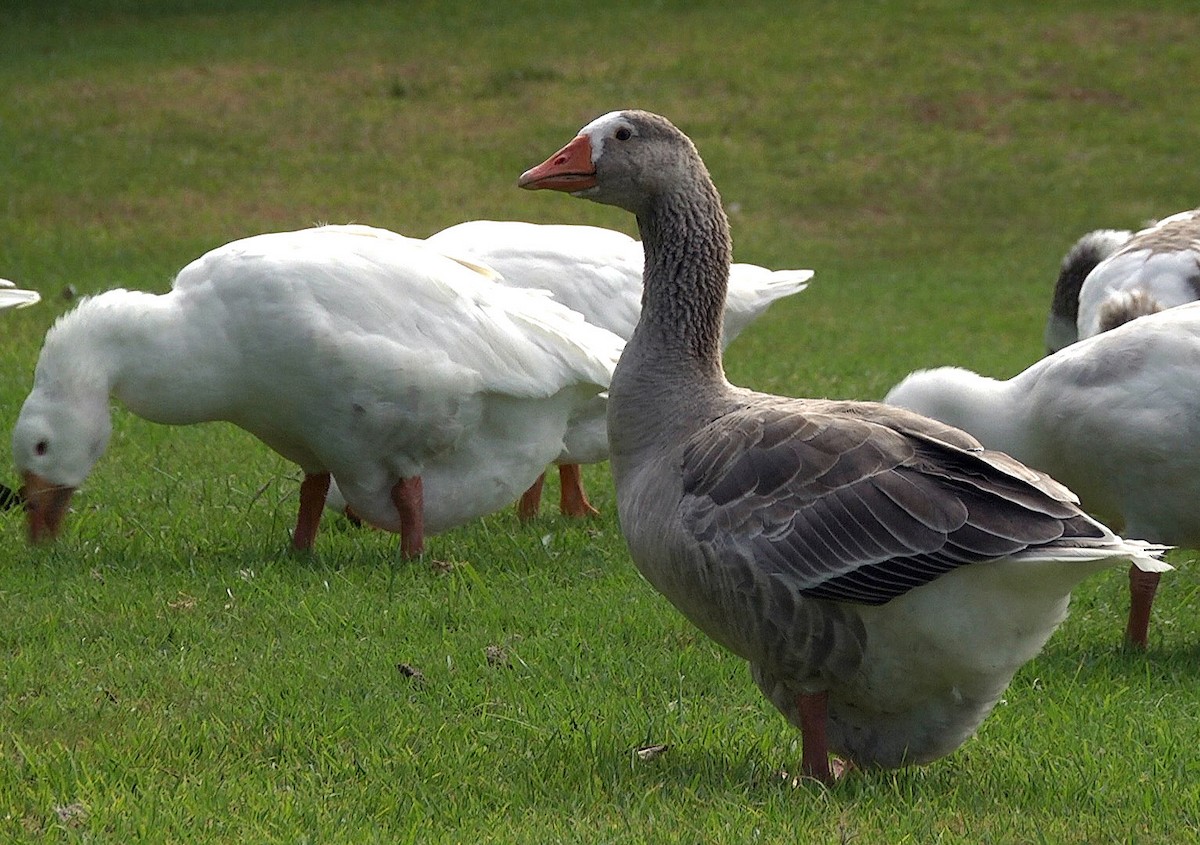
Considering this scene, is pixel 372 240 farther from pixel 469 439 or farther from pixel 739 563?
pixel 739 563

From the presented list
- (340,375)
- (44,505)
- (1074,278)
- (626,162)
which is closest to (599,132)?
(626,162)

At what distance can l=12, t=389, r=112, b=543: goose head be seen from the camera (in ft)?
23.9

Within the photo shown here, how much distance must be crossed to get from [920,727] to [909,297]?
1388 cm

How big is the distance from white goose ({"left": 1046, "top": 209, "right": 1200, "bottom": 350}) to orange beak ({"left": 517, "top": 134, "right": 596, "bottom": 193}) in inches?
152

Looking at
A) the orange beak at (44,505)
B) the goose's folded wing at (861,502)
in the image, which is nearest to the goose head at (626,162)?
the goose's folded wing at (861,502)

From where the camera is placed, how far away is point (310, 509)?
7.63 m

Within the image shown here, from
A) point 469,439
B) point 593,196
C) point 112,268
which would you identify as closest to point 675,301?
point 593,196

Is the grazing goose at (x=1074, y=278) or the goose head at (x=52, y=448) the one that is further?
the grazing goose at (x=1074, y=278)

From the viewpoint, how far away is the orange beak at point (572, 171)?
5094 mm

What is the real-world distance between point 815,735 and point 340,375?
3.10 meters

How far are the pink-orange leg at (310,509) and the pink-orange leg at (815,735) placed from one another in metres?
3.45

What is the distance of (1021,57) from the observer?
1051 inches

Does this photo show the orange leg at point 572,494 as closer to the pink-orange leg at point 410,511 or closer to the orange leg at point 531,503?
the orange leg at point 531,503

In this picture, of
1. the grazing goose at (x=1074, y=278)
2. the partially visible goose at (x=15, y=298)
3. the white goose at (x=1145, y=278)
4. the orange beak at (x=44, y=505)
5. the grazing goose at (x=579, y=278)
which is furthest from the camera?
the grazing goose at (x=1074, y=278)
